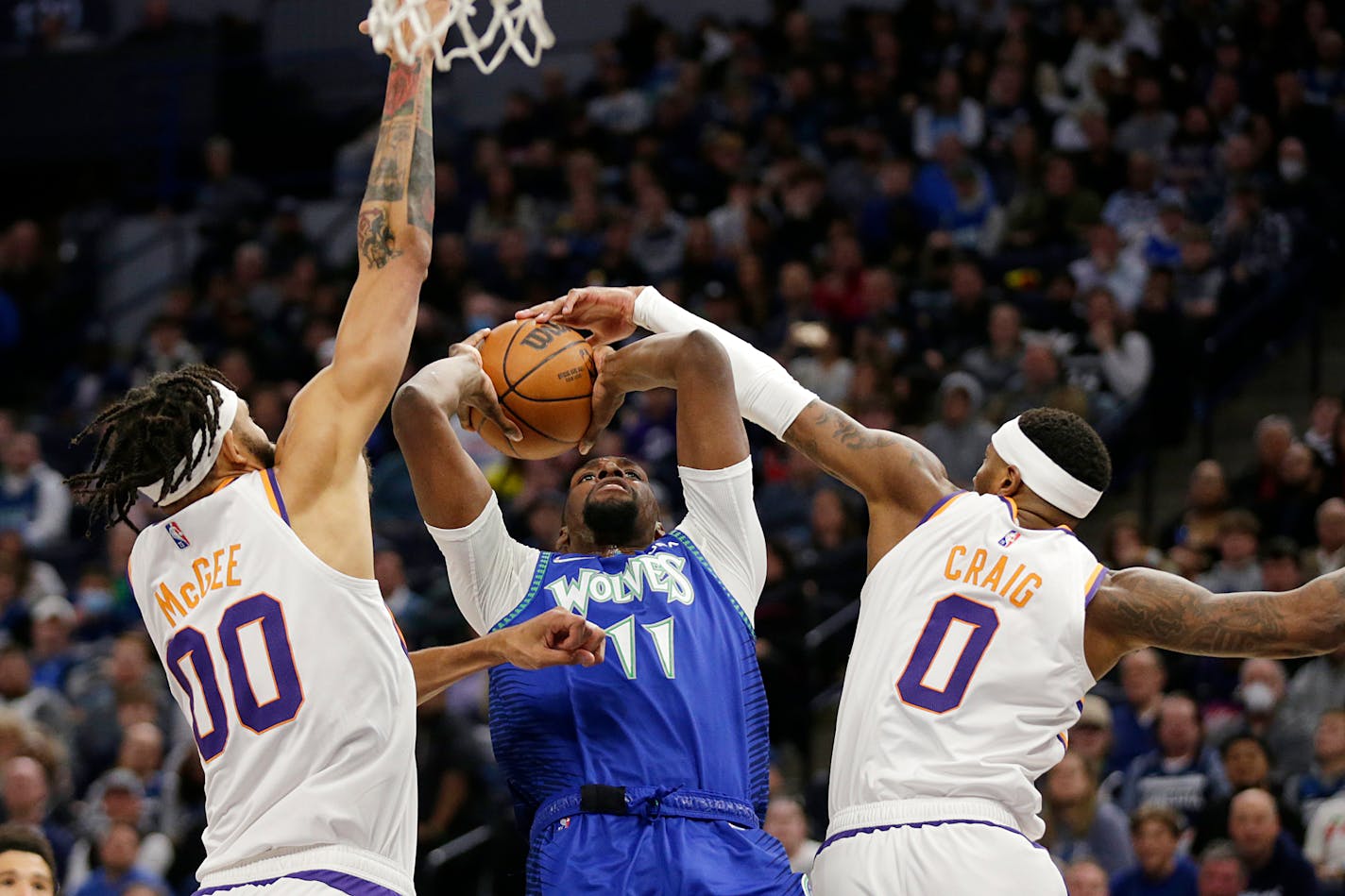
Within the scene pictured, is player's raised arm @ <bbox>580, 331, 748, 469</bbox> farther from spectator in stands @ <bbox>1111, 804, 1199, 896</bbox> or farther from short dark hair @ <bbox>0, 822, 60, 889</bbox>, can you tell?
spectator in stands @ <bbox>1111, 804, 1199, 896</bbox>

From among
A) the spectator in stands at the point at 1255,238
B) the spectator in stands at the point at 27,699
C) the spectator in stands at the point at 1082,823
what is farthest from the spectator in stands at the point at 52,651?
the spectator in stands at the point at 1255,238

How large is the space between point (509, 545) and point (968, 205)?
31.9ft

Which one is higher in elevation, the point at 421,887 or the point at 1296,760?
the point at 1296,760

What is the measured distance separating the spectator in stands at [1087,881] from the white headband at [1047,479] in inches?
126

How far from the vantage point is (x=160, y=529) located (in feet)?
15.2

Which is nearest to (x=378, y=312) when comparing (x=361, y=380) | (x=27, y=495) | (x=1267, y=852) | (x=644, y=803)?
(x=361, y=380)

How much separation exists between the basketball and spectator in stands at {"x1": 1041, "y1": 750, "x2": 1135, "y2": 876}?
391 centimetres

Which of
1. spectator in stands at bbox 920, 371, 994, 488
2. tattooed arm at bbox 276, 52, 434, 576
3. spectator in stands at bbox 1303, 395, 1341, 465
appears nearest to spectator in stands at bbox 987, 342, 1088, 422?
spectator in stands at bbox 920, 371, 994, 488

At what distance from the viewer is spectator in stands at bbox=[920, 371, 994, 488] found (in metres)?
11.4

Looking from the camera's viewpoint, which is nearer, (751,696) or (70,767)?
(751,696)

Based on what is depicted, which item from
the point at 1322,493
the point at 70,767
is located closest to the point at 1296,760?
the point at 1322,493

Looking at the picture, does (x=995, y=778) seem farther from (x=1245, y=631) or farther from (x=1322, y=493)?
(x=1322, y=493)

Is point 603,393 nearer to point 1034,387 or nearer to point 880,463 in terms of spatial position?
point 880,463

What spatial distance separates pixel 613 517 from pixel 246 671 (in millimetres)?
1334
